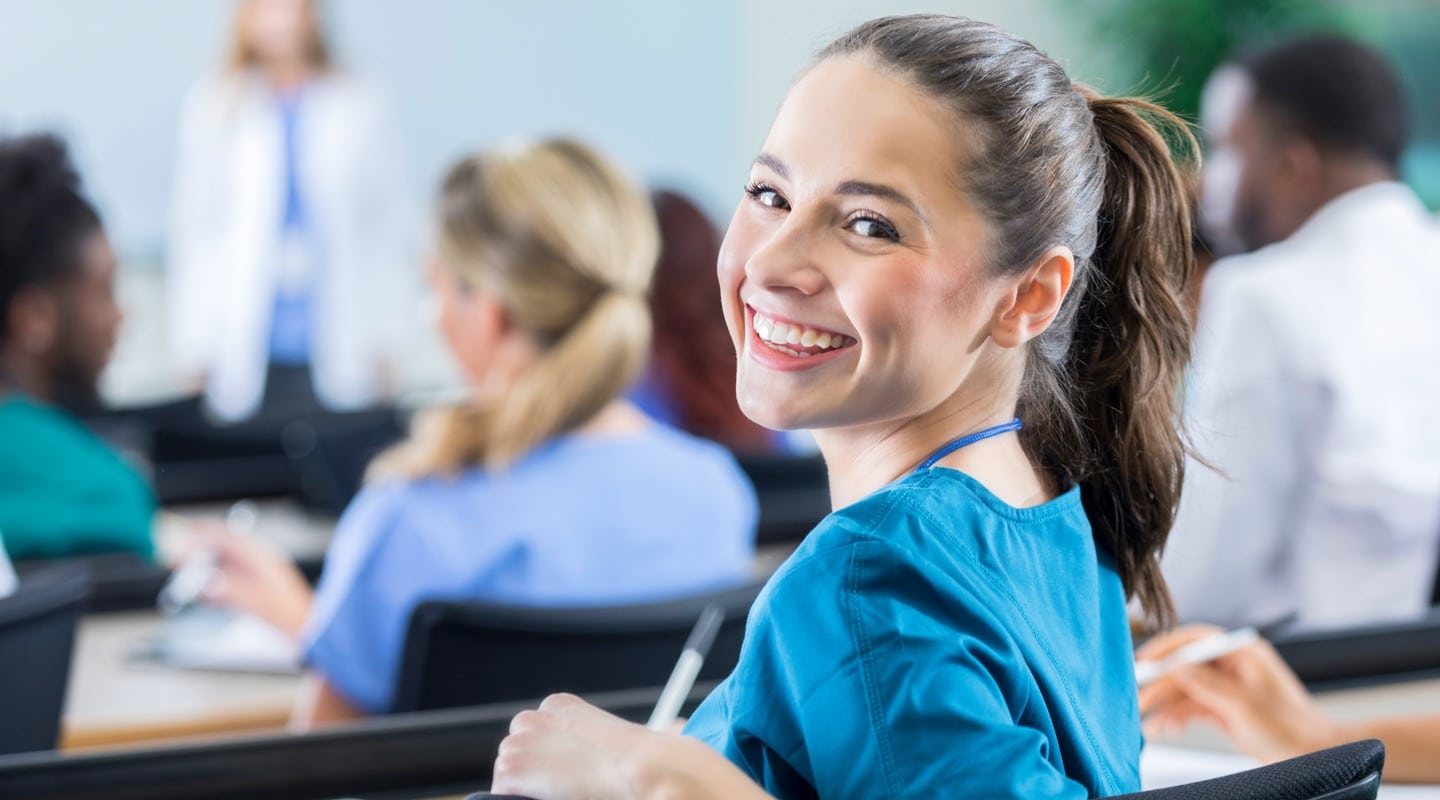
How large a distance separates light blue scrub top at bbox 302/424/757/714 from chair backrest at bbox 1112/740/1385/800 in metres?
1.20

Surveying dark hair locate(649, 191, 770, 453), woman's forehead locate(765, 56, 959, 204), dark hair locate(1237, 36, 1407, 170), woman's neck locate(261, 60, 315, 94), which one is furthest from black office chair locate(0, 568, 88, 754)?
woman's neck locate(261, 60, 315, 94)

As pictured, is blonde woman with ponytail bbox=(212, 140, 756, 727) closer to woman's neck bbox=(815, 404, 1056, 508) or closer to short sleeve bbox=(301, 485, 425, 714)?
short sleeve bbox=(301, 485, 425, 714)

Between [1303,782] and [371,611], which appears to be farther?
[371,611]

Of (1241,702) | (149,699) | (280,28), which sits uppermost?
(1241,702)

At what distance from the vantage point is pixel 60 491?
7.59 ft

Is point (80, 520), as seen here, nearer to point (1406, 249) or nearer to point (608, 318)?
point (608, 318)

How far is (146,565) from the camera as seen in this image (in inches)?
89.9

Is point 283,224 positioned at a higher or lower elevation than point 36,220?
lower

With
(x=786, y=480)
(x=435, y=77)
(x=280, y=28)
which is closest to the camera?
(x=786, y=480)

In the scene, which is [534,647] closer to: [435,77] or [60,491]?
[60,491]

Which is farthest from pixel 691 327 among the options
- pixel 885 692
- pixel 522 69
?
pixel 522 69

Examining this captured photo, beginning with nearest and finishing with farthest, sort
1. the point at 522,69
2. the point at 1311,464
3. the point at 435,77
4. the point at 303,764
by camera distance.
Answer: the point at 303,764
the point at 1311,464
the point at 435,77
the point at 522,69

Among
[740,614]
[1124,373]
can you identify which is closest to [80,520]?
[740,614]

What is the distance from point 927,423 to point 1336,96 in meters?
2.09
